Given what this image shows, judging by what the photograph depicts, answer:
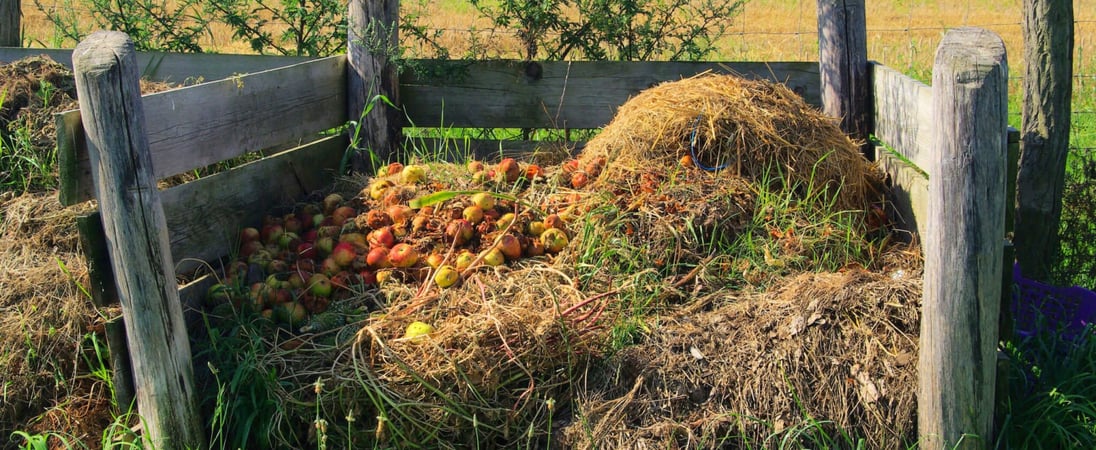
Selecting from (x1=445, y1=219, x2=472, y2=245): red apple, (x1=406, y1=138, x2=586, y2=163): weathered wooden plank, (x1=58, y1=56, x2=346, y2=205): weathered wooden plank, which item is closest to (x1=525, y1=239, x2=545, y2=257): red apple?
(x1=445, y1=219, x2=472, y2=245): red apple

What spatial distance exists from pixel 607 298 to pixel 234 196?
1.91m

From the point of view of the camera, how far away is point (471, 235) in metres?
4.47

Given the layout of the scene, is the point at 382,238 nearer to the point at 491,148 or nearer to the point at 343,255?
the point at 343,255

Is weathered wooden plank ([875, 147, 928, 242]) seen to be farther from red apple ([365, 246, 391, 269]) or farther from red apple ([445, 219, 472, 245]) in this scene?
red apple ([365, 246, 391, 269])

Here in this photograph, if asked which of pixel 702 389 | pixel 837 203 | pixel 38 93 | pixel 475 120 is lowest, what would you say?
pixel 702 389

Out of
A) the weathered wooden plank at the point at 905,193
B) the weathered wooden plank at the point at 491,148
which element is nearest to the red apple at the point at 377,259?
the weathered wooden plank at the point at 491,148

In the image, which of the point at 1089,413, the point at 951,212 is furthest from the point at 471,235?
the point at 1089,413

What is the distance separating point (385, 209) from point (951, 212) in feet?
8.67

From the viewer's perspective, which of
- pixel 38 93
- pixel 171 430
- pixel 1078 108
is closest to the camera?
pixel 171 430

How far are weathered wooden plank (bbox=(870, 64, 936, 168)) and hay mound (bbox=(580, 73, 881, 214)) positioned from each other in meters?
0.23

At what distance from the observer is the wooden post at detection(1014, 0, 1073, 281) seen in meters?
4.52

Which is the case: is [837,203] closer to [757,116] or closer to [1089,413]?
[757,116]

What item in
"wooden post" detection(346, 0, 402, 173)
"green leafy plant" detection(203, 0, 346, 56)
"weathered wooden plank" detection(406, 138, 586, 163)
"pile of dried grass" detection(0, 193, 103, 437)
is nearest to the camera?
"pile of dried grass" detection(0, 193, 103, 437)

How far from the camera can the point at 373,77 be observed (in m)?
5.28
